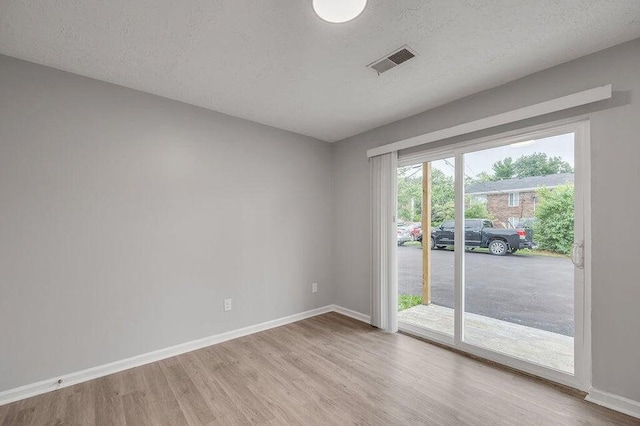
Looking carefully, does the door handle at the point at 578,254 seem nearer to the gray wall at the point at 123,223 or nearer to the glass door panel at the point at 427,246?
the glass door panel at the point at 427,246

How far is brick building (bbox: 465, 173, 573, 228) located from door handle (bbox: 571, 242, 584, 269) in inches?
16.5

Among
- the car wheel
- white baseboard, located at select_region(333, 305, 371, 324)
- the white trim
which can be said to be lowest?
white baseboard, located at select_region(333, 305, 371, 324)

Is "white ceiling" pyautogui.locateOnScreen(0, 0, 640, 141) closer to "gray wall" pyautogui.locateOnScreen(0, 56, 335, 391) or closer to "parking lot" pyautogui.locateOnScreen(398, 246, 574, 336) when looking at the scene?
"gray wall" pyautogui.locateOnScreen(0, 56, 335, 391)

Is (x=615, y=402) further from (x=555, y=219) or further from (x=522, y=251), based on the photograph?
(x=555, y=219)

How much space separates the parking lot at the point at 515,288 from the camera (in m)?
2.29

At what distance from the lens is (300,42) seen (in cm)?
190

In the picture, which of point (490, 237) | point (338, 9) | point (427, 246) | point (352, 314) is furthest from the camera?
point (352, 314)

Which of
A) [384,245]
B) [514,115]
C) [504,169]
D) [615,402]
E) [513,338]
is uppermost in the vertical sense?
[514,115]

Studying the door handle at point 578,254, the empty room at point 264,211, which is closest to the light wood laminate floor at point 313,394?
the empty room at point 264,211

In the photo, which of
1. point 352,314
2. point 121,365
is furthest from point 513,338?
point 121,365

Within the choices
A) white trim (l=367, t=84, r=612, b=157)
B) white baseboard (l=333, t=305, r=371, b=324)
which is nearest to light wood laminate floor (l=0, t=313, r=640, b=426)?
white baseboard (l=333, t=305, r=371, b=324)

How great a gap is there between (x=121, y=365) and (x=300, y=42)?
10.3ft

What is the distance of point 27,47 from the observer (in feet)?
6.44

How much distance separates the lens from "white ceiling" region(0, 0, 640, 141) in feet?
5.28
